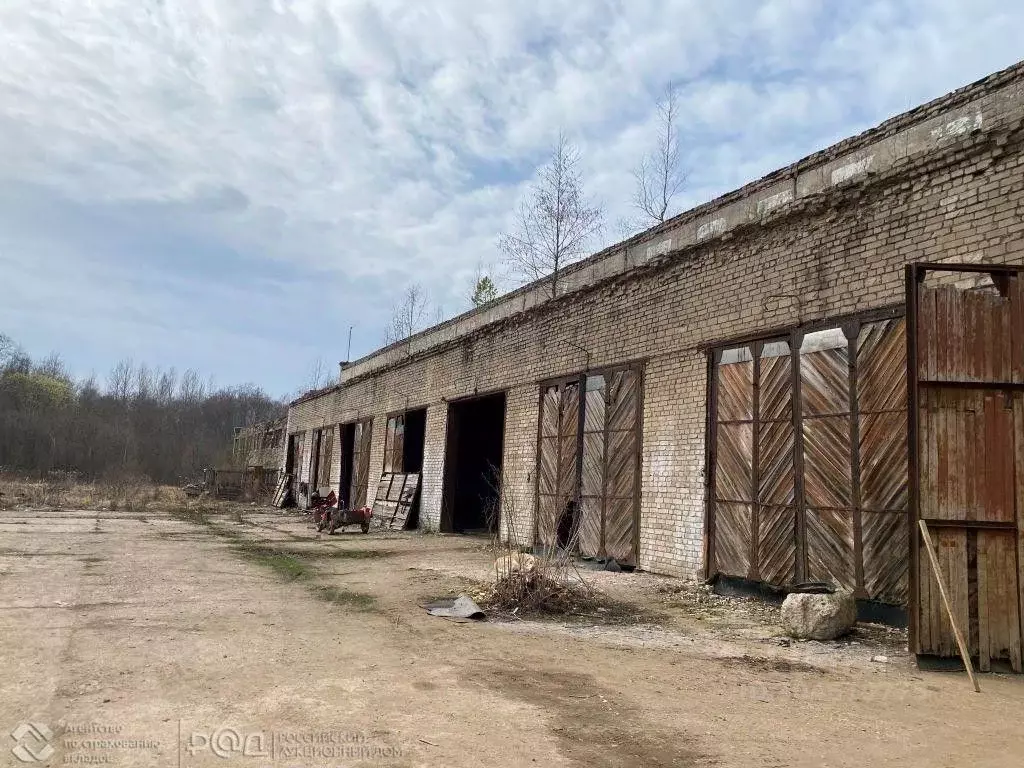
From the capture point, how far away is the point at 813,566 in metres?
7.54

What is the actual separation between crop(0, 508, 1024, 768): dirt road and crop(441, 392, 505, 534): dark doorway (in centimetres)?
911

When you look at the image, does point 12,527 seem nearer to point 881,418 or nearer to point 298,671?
point 298,671

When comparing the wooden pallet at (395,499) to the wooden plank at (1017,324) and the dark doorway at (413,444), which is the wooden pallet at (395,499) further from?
the wooden plank at (1017,324)

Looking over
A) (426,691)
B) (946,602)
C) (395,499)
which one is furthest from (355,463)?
(946,602)

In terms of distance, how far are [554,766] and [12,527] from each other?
16.0 m

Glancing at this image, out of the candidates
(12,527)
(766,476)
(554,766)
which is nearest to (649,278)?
(766,476)

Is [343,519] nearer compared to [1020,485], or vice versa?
[1020,485]

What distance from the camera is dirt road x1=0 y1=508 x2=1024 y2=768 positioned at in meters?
3.34

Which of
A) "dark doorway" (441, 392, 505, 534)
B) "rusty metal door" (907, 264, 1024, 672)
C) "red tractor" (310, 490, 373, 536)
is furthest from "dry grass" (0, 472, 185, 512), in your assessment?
"rusty metal door" (907, 264, 1024, 672)

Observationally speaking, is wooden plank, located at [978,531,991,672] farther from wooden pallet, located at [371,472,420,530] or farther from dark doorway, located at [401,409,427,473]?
dark doorway, located at [401,409,427,473]

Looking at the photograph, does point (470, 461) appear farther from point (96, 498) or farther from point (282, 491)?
point (96, 498)

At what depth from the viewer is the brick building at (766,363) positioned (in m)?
6.80

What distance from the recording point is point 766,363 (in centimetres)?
844

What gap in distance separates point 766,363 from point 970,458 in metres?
3.27
